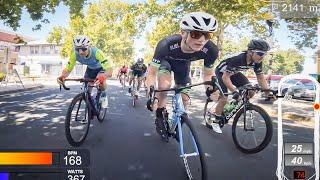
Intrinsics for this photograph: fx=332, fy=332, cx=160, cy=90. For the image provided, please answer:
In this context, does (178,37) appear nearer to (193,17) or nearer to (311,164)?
(193,17)

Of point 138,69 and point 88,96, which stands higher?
point 138,69

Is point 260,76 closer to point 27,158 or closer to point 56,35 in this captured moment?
point 56,35

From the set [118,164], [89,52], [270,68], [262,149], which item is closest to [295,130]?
[262,149]

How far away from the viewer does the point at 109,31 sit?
14.6 feet

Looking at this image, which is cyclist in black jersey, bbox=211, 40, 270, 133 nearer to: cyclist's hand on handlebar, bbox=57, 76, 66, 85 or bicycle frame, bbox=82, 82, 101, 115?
bicycle frame, bbox=82, 82, 101, 115

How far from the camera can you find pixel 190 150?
3.96m

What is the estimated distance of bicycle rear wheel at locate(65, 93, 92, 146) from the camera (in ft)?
15.2

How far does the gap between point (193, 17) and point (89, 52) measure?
6.82ft

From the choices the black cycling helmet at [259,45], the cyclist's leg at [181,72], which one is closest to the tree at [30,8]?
the cyclist's leg at [181,72]

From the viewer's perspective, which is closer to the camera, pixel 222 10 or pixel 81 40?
pixel 222 10

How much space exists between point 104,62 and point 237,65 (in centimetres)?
223

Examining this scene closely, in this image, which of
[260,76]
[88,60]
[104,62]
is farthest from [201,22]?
[88,60]

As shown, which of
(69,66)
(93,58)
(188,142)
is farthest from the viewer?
(93,58)

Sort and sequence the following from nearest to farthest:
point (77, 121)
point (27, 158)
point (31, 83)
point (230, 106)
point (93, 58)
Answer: point (27, 158)
point (31, 83)
point (77, 121)
point (93, 58)
point (230, 106)
